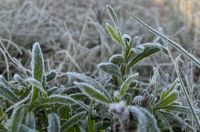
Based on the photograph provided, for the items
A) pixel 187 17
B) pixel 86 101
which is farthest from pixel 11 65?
pixel 187 17

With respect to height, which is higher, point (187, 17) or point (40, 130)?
point (187, 17)

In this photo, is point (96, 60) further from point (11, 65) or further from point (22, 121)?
point (22, 121)

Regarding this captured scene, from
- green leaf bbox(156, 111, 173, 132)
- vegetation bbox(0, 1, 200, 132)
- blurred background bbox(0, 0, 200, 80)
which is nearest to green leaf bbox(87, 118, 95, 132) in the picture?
vegetation bbox(0, 1, 200, 132)

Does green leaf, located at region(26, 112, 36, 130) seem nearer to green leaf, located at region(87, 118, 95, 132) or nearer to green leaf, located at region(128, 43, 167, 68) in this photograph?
green leaf, located at region(87, 118, 95, 132)

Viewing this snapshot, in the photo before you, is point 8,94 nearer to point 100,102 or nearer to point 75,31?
point 100,102

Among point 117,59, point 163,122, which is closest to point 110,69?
point 117,59

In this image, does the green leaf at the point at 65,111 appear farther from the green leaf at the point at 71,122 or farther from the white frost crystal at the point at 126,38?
the white frost crystal at the point at 126,38
